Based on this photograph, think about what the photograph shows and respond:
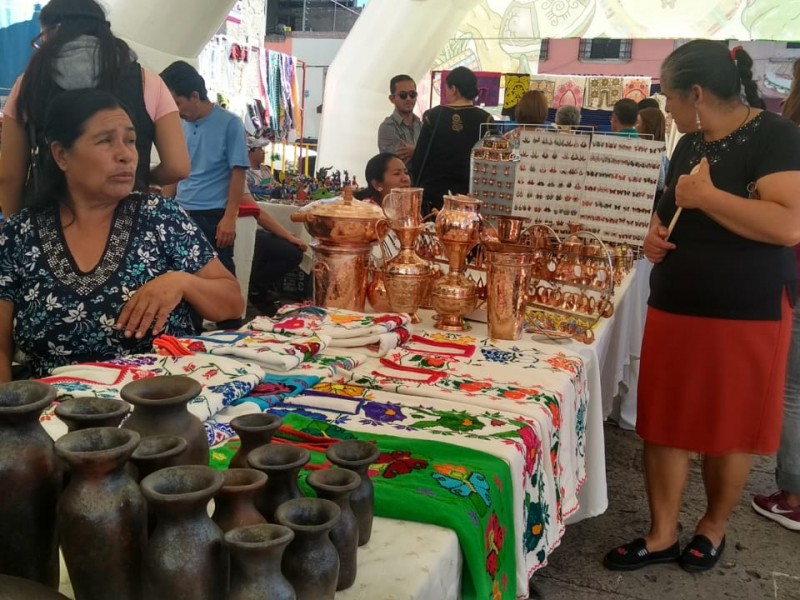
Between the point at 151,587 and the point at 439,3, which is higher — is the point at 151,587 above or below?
below

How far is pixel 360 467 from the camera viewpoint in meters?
0.85

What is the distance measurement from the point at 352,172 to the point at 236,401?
6.86 m

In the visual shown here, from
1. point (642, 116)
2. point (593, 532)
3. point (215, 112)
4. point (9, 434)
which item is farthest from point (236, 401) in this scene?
point (642, 116)

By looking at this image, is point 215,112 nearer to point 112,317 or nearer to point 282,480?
point 112,317

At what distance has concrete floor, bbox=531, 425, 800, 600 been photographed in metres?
2.22

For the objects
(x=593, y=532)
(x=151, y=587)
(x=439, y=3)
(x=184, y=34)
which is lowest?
(x=593, y=532)

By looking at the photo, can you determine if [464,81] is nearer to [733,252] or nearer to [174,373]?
[733,252]

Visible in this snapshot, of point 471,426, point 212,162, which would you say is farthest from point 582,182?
point 212,162

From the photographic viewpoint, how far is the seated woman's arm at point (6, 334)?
166 cm

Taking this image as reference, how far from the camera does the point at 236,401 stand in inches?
51.6

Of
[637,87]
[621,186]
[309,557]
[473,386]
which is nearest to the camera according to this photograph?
[309,557]

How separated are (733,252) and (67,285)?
1.65 meters

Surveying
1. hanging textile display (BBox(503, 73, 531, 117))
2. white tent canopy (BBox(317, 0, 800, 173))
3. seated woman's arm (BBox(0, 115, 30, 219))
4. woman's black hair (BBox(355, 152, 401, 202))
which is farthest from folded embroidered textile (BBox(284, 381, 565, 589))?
white tent canopy (BBox(317, 0, 800, 173))

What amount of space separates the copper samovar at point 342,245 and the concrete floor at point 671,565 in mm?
1028
